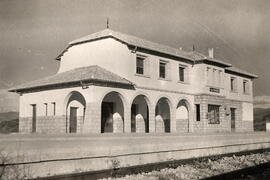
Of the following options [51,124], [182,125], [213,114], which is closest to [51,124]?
[51,124]

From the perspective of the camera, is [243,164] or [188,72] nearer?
[243,164]

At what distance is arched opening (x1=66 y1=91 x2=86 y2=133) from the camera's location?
20.8 m

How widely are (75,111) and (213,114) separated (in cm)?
1114

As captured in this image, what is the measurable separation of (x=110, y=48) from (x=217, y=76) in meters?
10.5

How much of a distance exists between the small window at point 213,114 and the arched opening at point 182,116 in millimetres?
1747

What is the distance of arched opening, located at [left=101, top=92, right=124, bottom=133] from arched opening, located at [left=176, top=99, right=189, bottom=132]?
6.22m

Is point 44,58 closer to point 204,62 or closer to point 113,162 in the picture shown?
point 204,62

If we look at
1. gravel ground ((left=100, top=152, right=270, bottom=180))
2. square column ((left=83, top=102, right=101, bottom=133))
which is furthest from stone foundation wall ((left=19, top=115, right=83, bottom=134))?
gravel ground ((left=100, top=152, right=270, bottom=180))

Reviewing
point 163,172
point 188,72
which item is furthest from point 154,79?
point 163,172

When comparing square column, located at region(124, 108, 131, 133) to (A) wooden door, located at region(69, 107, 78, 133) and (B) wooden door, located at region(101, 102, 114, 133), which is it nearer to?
(B) wooden door, located at region(101, 102, 114, 133)

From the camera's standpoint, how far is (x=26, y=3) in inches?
440

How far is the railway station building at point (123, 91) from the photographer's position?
1972cm

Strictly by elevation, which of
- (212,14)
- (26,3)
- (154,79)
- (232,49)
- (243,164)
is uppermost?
(232,49)

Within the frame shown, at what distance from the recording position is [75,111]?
834 inches
